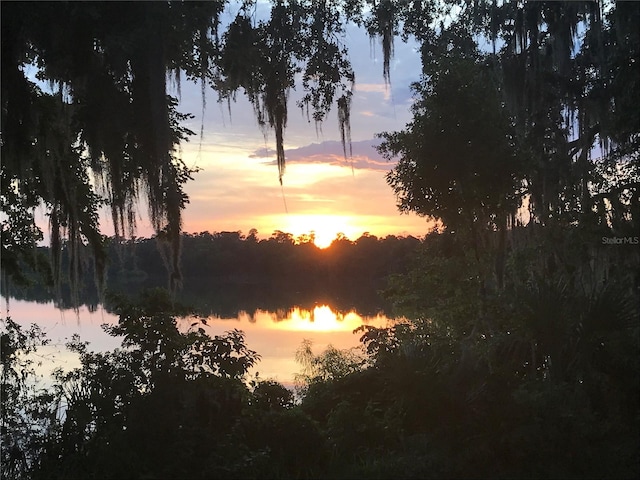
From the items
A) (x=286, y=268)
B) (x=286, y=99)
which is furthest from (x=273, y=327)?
(x=286, y=268)

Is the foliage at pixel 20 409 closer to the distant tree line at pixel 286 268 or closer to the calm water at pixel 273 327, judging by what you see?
the calm water at pixel 273 327

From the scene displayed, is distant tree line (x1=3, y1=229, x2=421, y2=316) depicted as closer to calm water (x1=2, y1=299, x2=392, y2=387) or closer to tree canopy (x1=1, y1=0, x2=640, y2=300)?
calm water (x1=2, y1=299, x2=392, y2=387)

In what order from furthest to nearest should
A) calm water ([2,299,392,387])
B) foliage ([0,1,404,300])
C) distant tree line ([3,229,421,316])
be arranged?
distant tree line ([3,229,421,316]) → calm water ([2,299,392,387]) → foliage ([0,1,404,300])

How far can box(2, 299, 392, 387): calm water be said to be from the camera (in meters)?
14.6

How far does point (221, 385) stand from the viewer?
17.0ft

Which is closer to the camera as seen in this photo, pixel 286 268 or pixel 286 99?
pixel 286 99

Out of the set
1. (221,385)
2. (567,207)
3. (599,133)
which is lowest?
(221,385)

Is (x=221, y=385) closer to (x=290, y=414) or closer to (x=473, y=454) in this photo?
(x=290, y=414)

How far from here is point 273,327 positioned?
23203 mm

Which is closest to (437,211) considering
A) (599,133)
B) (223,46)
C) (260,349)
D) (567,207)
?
(567,207)

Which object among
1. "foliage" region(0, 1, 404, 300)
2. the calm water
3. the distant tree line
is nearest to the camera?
"foliage" region(0, 1, 404, 300)

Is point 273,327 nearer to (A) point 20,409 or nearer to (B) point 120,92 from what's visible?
(A) point 20,409

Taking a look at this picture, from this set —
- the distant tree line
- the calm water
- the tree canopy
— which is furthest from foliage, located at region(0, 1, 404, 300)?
the distant tree line

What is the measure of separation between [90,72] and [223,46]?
135 cm
